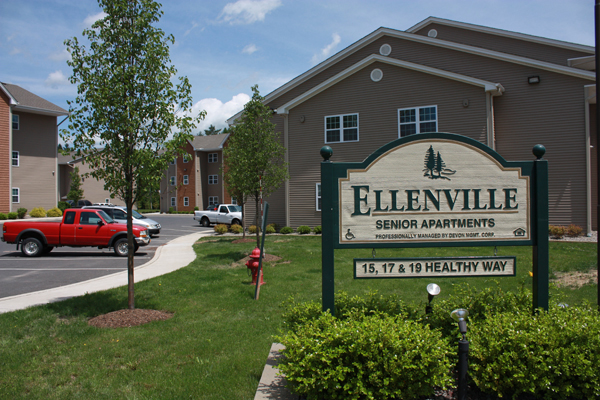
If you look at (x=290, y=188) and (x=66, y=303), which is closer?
(x=66, y=303)

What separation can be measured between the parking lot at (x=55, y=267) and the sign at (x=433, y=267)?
25.4 feet

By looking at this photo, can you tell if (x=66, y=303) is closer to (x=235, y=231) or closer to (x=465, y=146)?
(x=465, y=146)

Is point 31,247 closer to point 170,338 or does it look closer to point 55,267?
point 55,267

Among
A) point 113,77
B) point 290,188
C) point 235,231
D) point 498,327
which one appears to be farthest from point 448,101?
point 498,327

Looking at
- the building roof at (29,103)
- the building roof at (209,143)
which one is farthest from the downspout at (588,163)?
the building roof at (209,143)

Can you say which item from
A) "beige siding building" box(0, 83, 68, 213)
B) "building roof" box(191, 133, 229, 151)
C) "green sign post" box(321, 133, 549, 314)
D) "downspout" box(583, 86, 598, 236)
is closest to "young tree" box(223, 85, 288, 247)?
"green sign post" box(321, 133, 549, 314)

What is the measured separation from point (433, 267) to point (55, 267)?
12.6 meters

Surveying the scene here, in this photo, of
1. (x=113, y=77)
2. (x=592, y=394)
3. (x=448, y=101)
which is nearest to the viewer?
(x=592, y=394)

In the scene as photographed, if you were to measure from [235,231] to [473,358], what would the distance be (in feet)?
69.6

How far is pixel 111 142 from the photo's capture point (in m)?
7.10

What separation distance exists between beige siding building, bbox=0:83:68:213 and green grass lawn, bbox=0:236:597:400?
31791 mm

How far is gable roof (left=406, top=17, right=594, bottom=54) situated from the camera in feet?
67.4

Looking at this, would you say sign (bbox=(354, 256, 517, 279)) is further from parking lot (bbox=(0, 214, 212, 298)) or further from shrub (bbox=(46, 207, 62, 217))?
shrub (bbox=(46, 207, 62, 217))

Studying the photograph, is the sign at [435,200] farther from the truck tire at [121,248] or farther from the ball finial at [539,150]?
the truck tire at [121,248]
